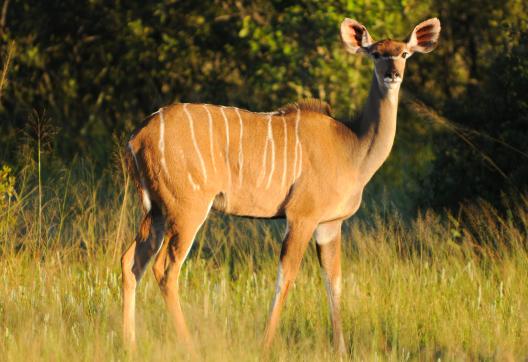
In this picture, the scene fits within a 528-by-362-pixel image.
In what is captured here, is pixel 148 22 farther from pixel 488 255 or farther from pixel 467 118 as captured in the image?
pixel 488 255

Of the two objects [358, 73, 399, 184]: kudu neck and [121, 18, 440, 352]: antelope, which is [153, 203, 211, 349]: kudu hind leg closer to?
[121, 18, 440, 352]: antelope

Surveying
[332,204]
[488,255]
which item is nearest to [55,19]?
[488,255]

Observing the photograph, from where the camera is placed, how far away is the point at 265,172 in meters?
5.68

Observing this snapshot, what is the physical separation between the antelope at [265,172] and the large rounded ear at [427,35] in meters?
0.02

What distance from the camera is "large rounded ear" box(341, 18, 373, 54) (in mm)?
5855

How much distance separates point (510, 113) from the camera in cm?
793

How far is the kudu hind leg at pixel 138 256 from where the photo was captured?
5.53 m

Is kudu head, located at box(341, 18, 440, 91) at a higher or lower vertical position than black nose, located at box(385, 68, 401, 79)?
higher

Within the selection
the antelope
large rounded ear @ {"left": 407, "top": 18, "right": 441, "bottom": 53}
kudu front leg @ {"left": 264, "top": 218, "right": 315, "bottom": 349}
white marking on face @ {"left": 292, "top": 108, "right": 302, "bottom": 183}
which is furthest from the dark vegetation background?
kudu front leg @ {"left": 264, "top": 218, "right": 315, "bottom": 349}

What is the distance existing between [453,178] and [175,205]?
10.8 feet

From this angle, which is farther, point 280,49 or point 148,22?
point 148,22

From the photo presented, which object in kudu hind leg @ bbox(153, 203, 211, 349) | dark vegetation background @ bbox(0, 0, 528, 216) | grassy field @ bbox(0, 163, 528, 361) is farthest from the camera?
dark vegetation background @ bbox(0, 0, 528, 216)

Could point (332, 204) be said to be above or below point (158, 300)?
above

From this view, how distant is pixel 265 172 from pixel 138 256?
31.0 inches
